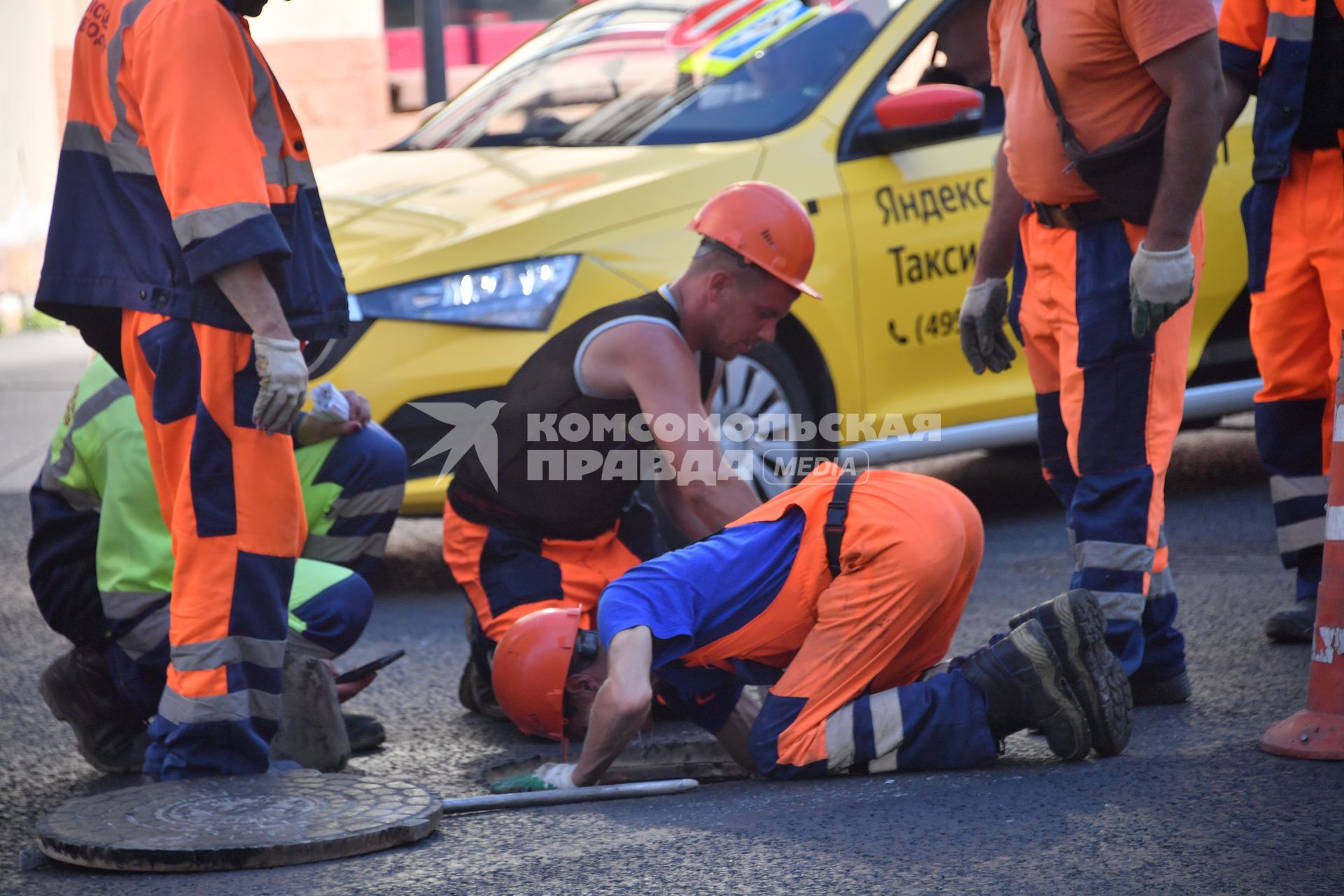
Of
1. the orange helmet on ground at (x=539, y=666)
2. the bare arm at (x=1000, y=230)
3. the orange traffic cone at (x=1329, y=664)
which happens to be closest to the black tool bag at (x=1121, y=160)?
the bare arm at (x=1000, y=230)

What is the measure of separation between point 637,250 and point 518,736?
175cm

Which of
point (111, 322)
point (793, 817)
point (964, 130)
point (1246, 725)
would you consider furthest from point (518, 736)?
point (964, 130)

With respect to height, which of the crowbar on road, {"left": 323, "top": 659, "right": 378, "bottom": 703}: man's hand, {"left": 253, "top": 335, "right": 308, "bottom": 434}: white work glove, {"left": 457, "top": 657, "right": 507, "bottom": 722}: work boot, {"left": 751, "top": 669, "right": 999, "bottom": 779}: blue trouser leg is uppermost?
{"left": 253, "top": 335, "right": 308, "bottom": 434}: white work glove

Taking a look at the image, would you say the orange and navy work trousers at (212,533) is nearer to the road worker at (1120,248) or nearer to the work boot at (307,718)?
the work boot at (307,718)

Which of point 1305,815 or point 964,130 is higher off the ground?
point 964,130

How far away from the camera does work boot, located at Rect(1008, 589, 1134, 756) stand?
3150 mm

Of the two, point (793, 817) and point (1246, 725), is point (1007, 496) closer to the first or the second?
point (1246, 725)

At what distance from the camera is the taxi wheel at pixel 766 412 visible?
5.25m

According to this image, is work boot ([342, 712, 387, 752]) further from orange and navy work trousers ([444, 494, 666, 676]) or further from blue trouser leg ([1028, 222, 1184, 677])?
blue trouser leg ([1028, 222, 1184, 677])

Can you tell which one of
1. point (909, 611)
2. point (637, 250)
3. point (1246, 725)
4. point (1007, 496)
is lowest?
point (1007, 496)

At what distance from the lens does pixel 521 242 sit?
493cm

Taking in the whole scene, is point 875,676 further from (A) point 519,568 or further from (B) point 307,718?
(B) point 307,718

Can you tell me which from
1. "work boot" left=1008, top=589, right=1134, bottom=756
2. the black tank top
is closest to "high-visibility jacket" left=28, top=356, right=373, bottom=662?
the black tank top

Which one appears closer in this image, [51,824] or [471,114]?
[51,824]
